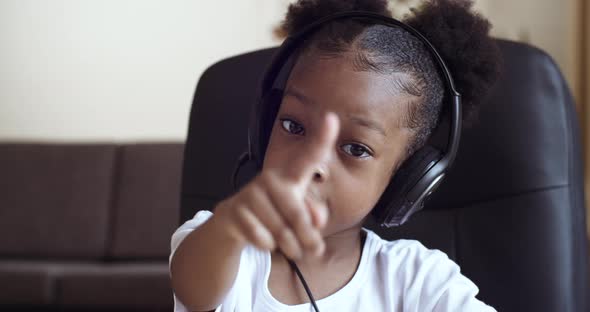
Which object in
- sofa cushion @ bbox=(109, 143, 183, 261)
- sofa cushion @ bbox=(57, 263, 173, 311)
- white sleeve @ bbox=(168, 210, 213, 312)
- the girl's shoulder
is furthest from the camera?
sofa cushion @ bbox=(109, 143, 183, 261)

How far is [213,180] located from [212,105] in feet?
0.44

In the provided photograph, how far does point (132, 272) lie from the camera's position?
247 centimetres

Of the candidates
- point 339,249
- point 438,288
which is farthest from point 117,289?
point 438,288

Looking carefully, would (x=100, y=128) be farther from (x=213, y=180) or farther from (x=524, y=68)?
(x=524, y=68)

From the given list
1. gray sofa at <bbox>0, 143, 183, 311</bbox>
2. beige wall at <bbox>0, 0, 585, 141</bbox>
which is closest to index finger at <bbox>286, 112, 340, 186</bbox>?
gray sofa at <bbox>0, 143, 183, 311</bbox>

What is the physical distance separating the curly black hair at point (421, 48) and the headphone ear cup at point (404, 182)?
0.05 meters

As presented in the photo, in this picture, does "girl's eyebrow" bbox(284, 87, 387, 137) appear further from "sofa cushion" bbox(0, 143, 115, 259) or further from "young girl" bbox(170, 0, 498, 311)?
"sofa cushion" bbox(0, 143, 115, 259)

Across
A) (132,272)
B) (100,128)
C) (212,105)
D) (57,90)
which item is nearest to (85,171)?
(100,128)

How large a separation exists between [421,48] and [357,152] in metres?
0.18

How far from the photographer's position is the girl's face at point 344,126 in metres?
0.76

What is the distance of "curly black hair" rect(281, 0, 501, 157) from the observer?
0.82m

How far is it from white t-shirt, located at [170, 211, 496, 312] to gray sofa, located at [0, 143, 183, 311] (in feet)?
6.12

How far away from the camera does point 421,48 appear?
2.76ft

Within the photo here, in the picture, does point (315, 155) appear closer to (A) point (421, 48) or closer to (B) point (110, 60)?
(A) point (421, 48)
